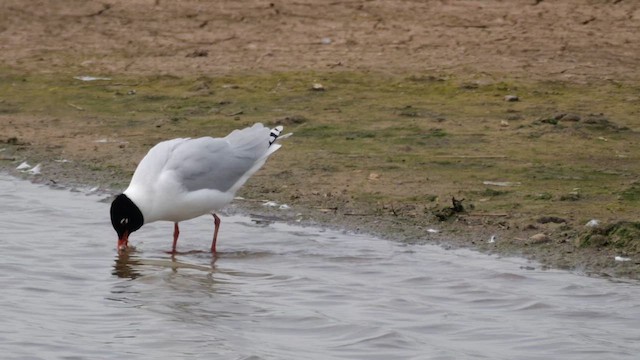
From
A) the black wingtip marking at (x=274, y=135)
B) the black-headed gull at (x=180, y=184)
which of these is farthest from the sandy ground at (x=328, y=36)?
the black-headed gull at (x=180, y=184)

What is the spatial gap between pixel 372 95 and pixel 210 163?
317 cm

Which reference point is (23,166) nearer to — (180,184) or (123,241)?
(123,241)

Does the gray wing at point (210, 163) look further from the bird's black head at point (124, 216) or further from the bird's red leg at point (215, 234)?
the bird's black head at point (124, 216)

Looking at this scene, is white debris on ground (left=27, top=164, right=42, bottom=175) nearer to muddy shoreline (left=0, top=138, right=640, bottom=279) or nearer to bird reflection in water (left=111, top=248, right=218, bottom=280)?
muddy shoreline (left=0, top=138, right=640, bottom=279)

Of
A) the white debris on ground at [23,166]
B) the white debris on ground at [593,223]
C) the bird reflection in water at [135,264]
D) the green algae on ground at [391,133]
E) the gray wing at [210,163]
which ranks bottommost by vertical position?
the white debris on ground at [23,166]

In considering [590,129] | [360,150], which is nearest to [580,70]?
[590,129]

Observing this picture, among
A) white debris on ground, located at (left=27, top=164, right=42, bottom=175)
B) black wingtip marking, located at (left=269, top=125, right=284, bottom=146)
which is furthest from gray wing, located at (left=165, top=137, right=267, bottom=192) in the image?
white debris on ground, located at (left=27, top=164, right=42, bottom=175)

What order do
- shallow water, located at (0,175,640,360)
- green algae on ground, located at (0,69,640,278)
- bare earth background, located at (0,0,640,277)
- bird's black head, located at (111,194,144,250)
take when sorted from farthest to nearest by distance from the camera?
1. green algae on ground, located at (0,69,640,278)
2. bare earth background, located at (0,0,640,277)
3. bird's black head, located at (111,194,144,250)
4. shallow water, located at (0,175,640,360)

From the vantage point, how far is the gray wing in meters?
9.42

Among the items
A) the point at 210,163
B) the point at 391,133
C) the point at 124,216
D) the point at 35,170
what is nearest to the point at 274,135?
the point at 210,163

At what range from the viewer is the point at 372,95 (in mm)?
12492

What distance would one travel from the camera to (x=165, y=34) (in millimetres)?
14414

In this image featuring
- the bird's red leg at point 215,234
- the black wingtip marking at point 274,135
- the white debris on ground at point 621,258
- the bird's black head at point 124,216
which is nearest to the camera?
the white debris on ground at point 621,258

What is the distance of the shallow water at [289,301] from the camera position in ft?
24.0
